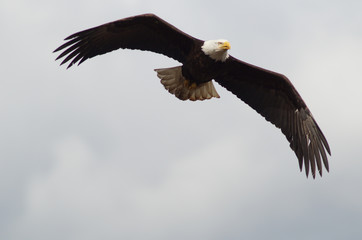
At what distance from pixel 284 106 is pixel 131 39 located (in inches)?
119

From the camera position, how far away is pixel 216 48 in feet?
47.4

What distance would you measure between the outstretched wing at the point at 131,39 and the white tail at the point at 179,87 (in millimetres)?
553

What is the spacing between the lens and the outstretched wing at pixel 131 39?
14.6 meters

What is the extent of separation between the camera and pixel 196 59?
47.9ft

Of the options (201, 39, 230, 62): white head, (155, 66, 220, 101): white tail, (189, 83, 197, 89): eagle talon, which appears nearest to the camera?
(201, 39, 230, 62): white head

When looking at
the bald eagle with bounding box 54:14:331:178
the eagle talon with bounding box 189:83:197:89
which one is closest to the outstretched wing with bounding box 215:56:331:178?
the bald eagle with bounding box 54:14:331:178

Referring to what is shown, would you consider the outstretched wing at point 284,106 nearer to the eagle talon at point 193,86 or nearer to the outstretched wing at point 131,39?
the eagle talon at point 193,86

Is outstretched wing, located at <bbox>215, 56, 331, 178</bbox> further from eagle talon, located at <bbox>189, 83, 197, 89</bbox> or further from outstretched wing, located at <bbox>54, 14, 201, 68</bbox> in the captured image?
outstretched wing, located at <bbox>54, 14, 201, 68</bbox>

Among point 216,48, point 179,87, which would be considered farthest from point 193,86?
point 216,48

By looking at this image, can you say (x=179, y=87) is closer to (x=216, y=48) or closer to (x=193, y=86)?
(x=193, y=86)

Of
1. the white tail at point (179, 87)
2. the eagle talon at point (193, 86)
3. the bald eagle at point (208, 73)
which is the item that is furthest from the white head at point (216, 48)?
the white tail at point (179, 87)

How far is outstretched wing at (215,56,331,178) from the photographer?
51.0ft

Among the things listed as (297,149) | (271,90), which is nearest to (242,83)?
(271,90)

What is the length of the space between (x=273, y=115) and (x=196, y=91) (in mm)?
1486
